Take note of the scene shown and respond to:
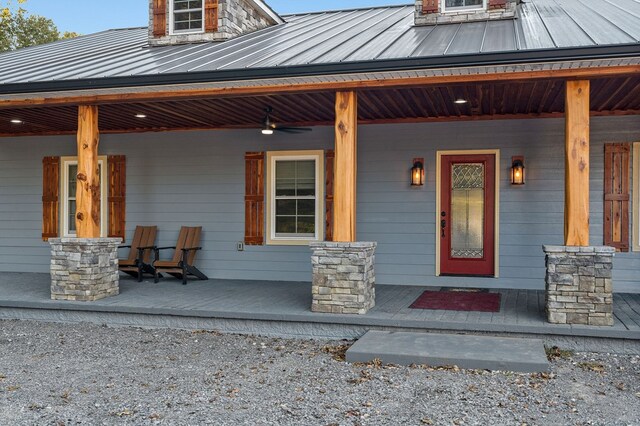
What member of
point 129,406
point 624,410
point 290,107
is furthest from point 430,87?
point 129,406

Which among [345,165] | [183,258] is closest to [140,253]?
[183,258]

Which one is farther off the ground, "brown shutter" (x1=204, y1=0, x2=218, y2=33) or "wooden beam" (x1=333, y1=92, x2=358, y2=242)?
"brown shutter" (x1=204, y1=0, x2=218, y2=33)

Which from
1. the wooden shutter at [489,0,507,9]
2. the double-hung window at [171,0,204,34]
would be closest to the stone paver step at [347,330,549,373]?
the wooden shutter at [489,0,507,9]

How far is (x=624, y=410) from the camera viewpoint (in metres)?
3.74

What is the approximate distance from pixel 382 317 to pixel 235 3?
18.8ft

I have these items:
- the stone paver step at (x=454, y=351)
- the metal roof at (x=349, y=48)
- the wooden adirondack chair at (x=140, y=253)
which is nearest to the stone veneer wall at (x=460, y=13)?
the metal roof at (x=349, y=48)

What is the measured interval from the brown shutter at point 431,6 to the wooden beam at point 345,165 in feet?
9.37

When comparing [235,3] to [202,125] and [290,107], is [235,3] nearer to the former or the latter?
[202,125]

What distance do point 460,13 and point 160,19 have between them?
445 cm

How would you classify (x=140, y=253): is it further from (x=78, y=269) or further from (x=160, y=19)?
(x=160, y=19)

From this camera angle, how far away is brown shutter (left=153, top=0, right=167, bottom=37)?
904 centimetres

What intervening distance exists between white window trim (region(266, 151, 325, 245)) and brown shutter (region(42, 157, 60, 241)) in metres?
3.46

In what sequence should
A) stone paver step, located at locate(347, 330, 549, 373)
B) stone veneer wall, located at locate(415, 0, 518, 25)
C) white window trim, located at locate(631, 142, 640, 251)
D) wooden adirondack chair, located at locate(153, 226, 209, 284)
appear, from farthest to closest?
wooden adirondack chair, located at locate(153, 226, 209, 284)
stone veneer wall, located at locate(415, 0, 518, 25)
white window trim, located at locate(631, 142, 640, 251)
stone paver step, located at locate(347, 330, 549, 373)

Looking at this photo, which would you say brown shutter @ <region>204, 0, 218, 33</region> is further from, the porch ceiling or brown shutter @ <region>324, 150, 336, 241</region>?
brown shutter @ <region>324, 150, 336, 241</region>
